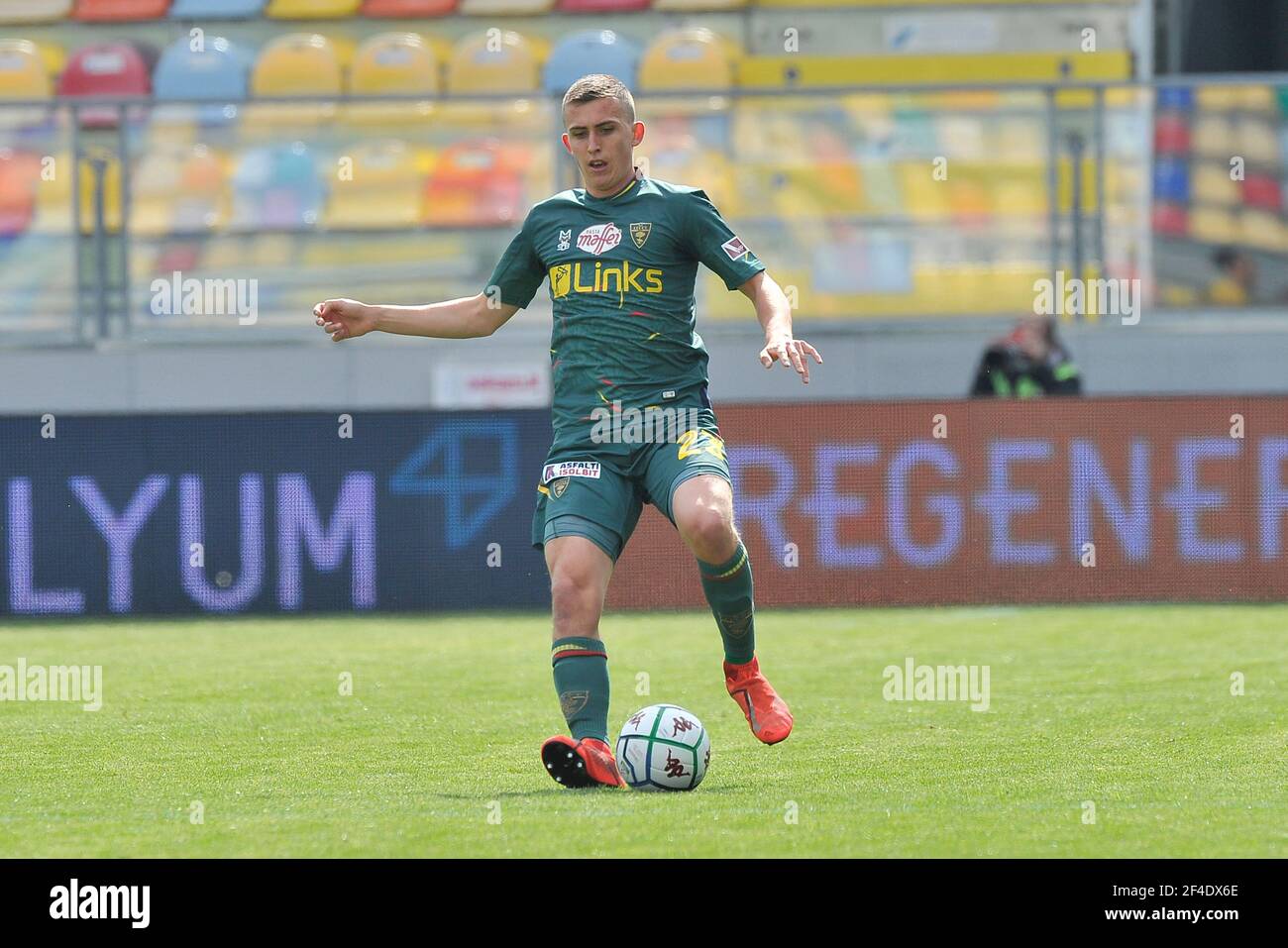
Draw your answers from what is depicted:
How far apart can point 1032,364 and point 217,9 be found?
8.08m

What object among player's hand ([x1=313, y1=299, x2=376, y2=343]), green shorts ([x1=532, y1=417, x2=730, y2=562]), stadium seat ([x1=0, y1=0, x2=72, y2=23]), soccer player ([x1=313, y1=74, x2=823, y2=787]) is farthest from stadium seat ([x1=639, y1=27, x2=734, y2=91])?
green shorts ([x1=532, y1=417, x2=730, y2=562])

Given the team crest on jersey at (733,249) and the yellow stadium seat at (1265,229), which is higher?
the yellow stadium seat at (1265,229)

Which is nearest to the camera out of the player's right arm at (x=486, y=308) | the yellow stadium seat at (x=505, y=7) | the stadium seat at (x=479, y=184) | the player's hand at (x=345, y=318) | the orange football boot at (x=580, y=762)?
the orange football boot at (x=580, y=762)

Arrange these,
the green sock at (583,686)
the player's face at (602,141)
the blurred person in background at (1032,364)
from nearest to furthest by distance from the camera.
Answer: the green sock at (583,686), the player's face at (602,141), the blurred person in background at (1032,364)

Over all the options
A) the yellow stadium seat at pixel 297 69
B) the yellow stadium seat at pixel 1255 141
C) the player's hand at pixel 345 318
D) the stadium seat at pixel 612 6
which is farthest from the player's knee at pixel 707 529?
the stadium seat at pixel 612 6

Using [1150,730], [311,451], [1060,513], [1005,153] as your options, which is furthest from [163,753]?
[1005,153]

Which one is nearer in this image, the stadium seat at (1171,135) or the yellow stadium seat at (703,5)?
the stadium seat at (1171,135)

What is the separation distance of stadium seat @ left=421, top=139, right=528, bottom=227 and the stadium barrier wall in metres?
2.12

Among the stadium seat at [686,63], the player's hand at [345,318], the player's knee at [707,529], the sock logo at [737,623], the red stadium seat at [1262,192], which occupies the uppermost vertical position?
the stadium seat at [686,63]

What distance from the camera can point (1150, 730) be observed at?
6941 millimetres

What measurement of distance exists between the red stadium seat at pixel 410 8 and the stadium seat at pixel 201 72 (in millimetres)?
1308

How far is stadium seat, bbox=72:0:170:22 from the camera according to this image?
57.7 feet

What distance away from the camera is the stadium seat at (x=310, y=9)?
1773cm

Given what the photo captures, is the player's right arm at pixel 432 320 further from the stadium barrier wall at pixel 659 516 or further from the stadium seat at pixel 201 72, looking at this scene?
the stadium seat at pixel 201 72
